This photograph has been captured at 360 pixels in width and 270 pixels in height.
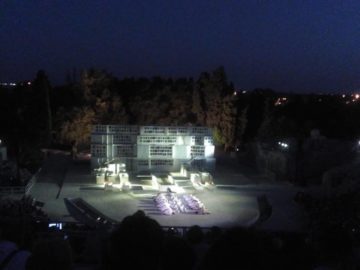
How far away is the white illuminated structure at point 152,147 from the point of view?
2655 cm

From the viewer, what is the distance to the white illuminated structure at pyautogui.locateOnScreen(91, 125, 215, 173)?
87.1ft

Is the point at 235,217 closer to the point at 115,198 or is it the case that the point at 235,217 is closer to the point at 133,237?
the point at 115,198

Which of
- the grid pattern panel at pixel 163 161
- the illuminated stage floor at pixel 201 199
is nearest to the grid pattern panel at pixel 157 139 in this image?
the grid pattern panel at pixel 163 161

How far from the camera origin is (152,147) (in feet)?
87.8

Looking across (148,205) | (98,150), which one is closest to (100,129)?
(98,150)

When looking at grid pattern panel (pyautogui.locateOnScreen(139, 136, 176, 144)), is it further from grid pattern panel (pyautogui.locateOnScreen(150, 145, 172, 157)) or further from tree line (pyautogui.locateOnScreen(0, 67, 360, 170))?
tree line (pyautogui.locateOnScreen(0, 67, 360, 170))

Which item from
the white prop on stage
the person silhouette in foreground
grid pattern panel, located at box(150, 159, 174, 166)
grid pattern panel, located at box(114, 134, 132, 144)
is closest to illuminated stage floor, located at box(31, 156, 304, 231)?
the white prop on stage

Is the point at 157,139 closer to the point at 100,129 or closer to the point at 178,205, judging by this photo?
the point at 100,129

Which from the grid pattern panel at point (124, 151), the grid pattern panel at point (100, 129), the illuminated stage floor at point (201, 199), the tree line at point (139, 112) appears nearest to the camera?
the illuminated stage floor at point (201, 199)

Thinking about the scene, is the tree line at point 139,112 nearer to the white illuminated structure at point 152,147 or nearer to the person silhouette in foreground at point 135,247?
the white illuminated structure at point 152,147

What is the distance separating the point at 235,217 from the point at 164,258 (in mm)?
15060

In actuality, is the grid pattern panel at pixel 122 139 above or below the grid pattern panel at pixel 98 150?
above

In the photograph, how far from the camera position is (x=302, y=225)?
1645cm

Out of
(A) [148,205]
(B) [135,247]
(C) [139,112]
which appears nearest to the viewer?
(B) [135,247]
